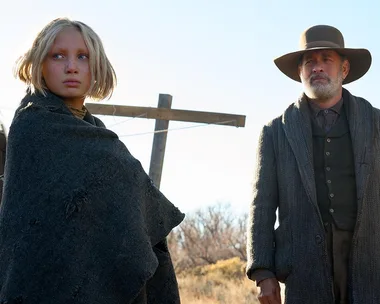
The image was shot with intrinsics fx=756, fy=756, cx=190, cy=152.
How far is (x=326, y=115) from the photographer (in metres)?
4.79

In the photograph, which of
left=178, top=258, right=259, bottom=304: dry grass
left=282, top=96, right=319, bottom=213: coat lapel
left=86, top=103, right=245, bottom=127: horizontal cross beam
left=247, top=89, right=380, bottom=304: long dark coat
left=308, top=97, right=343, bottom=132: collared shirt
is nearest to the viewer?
left=247, top=89, right=380, bottom=304: long dark coat

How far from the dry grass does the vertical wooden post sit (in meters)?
3.29

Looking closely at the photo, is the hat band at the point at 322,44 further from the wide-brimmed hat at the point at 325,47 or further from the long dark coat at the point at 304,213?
the long dark coat at the point at 304,213

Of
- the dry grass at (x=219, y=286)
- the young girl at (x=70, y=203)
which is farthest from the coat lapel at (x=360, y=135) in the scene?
the dry grass at (x=219, y=286)

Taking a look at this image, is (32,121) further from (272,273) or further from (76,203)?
(272,273)

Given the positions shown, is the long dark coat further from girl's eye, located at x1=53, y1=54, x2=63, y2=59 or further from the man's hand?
girl's eye, located at x1=53, y1=54, x2=63, y2=59

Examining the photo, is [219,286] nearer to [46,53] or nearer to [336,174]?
[336,174]

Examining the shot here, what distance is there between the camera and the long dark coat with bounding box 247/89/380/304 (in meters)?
4.40

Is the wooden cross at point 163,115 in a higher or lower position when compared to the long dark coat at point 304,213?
higher

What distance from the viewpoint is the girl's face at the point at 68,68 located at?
3312 millimetres

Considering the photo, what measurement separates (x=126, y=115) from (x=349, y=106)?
7.94 m

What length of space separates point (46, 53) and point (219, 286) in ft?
45.2

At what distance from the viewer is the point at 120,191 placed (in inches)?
123

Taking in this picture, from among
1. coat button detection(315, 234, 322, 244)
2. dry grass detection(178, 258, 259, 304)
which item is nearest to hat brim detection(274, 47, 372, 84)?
coat button detection(315, 234, 322, 244)
